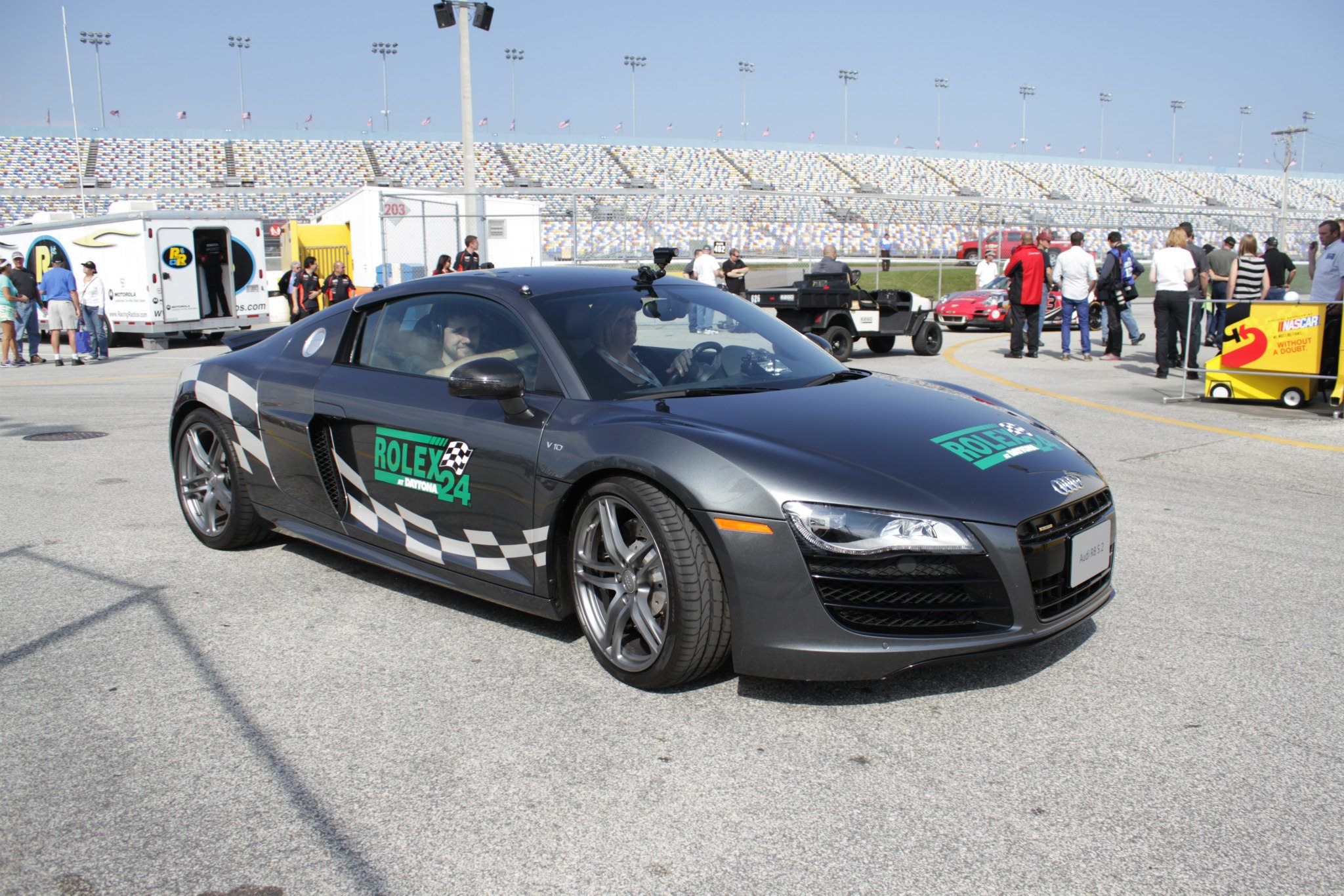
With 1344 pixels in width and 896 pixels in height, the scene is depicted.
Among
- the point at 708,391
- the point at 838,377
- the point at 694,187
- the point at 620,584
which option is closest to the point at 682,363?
the point at 708,391

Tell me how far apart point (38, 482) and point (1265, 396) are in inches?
411

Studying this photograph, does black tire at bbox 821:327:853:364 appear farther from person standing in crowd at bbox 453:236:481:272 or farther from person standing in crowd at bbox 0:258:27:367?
person standing in crowd at bbox 0:258:27:367

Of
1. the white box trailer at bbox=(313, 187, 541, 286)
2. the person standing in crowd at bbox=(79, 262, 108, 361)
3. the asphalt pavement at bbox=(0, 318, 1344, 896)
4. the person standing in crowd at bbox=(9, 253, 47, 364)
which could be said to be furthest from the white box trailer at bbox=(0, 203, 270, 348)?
the asphalt pavement at bbox=(0, 318, 1344, 896)

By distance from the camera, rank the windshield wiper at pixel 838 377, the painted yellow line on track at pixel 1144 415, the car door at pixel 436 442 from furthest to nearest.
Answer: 1. the painted yellow line on track at pixel 1144 415
2. the windshield wiper at pixel 838 377
3. the car door at pixel 436 442

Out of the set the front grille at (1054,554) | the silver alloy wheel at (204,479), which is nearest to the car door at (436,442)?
the silver alloy wheel at (204,479)

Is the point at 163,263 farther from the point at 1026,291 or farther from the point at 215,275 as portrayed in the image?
the point at 1026,291

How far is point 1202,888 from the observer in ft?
7.80

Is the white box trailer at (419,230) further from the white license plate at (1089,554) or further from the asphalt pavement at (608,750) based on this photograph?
the white license plate at (1089,554)

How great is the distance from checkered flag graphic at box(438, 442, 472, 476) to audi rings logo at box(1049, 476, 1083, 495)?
204 centimetres

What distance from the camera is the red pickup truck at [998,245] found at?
98.4ft

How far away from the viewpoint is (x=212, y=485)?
17.5 feet

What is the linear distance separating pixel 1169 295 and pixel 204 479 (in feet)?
37.2

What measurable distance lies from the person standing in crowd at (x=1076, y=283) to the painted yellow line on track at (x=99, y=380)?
12.3 meters

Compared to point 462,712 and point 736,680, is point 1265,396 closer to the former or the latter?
point 736,680
